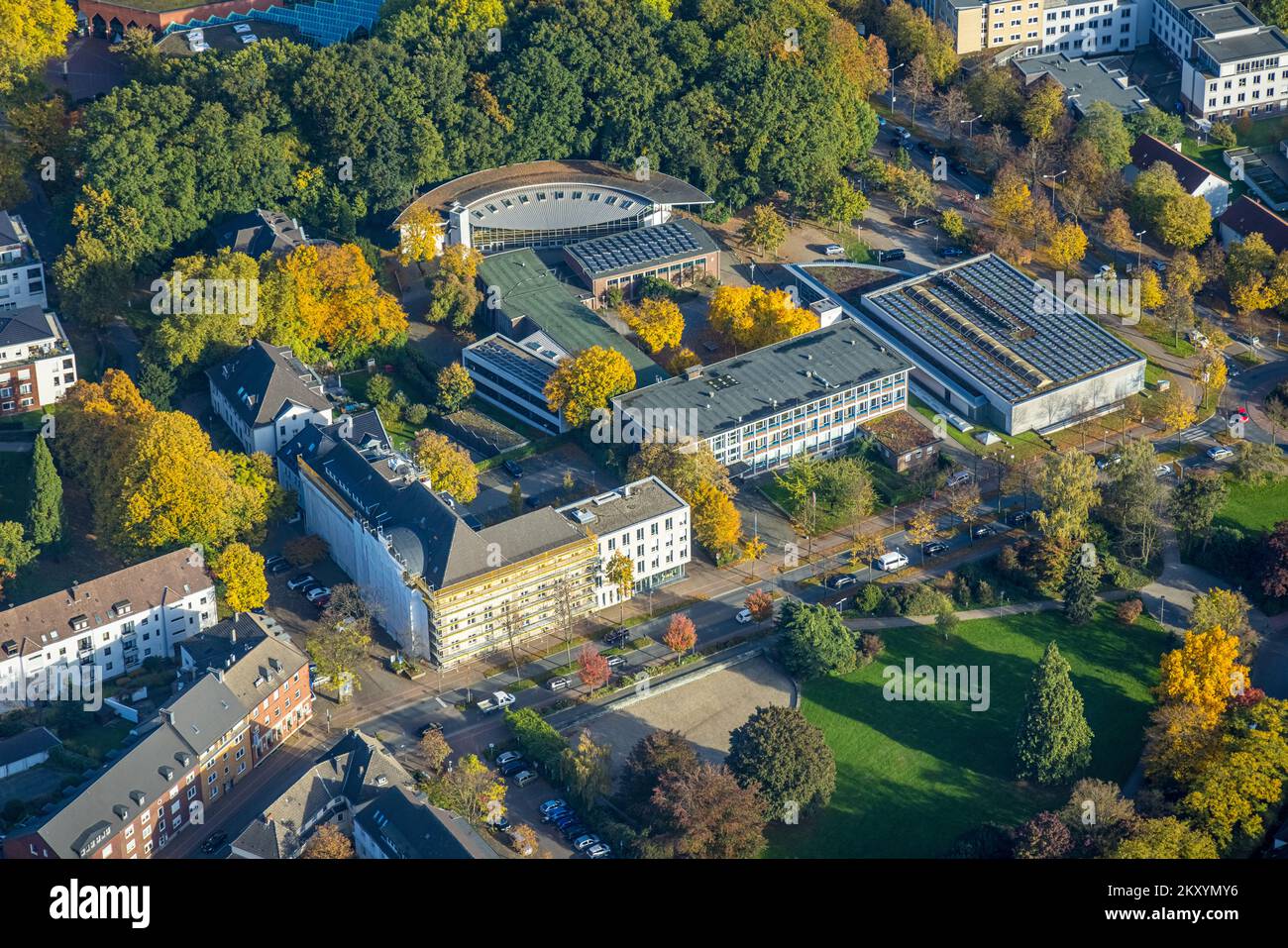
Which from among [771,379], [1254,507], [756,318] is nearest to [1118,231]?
[1254,507]

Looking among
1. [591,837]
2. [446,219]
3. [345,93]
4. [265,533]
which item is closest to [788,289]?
[446,219]

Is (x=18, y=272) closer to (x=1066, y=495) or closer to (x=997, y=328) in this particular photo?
(x=997, y=328)

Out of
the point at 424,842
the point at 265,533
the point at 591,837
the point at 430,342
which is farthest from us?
the point at 430,342

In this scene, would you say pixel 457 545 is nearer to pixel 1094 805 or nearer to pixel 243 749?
pixel 243 749

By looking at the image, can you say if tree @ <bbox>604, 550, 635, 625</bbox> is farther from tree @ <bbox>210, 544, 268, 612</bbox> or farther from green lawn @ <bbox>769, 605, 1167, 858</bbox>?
tree @ <bbox>210, 544, 268, 612</bbox>

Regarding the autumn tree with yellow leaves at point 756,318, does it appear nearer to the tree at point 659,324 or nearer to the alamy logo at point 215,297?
the tree at point 659,324
